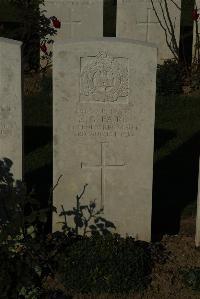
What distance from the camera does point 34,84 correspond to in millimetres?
11391

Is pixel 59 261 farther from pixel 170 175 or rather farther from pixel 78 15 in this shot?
pixel 78 15

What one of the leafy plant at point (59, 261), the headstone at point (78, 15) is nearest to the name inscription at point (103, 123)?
the leafy plant at point (59, 261)

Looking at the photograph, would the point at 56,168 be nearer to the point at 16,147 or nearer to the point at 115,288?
the point at 16,147

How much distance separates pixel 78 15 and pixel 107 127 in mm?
6556

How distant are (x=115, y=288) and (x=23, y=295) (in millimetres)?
751

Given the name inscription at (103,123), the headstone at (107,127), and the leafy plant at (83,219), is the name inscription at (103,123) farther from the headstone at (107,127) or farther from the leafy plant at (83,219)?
the leafy plant at (83,219)

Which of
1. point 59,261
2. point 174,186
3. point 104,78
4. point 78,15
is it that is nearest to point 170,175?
point 174,186

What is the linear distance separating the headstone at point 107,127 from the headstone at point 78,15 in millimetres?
6223

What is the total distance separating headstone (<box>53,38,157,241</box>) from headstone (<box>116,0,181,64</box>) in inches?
254

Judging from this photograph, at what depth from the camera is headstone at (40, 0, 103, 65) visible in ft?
39.0

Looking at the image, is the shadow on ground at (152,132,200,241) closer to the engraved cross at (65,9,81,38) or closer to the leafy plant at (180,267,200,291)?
the leafy plant at (180,267,200,291)

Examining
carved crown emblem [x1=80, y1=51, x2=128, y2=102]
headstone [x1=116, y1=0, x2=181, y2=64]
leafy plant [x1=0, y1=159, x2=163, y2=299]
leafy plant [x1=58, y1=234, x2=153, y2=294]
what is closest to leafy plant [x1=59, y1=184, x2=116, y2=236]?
leafy plant [x1=0, y1=159, x2=163, y2=299]

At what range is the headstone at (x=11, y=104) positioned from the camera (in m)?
5.59

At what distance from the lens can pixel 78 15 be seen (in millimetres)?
12039
